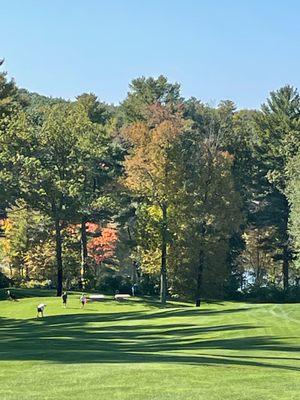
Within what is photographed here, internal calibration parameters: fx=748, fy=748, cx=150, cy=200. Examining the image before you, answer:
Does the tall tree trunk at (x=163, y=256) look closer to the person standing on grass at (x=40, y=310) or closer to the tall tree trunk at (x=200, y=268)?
the tall tree trunk at (x=200, y=268)

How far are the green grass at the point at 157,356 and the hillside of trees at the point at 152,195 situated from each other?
50.0 ft

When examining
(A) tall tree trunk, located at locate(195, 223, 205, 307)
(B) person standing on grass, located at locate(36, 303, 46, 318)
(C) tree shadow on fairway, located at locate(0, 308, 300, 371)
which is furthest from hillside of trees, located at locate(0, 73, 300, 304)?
(C) tree shadow on fairway, located at locate(0, 308, 300, 371)

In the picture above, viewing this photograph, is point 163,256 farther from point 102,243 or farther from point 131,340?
point 131,340

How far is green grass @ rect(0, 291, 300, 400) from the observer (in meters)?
13.5

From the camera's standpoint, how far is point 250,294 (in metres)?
68.8

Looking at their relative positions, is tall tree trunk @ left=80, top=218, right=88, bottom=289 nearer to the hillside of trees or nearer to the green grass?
the hillside of trees

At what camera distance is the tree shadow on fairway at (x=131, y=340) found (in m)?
19.4

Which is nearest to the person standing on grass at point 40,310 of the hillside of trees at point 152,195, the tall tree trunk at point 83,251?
the hillside of trees at point 152,195

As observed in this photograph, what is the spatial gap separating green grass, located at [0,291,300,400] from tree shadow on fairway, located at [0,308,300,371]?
0.03 m

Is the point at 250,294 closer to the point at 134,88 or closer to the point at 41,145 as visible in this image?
the point at 41,145

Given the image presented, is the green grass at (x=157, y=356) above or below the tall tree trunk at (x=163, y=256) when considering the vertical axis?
below

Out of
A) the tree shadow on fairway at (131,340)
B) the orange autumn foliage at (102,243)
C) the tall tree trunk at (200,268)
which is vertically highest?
the orange autumn foliage at (102,243)

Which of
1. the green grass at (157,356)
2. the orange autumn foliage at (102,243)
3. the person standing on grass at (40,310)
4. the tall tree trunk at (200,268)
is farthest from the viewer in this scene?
the orange autumn foliage at (102,243)

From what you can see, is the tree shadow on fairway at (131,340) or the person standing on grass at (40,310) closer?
the tree shadow on fairway at (131,340)
